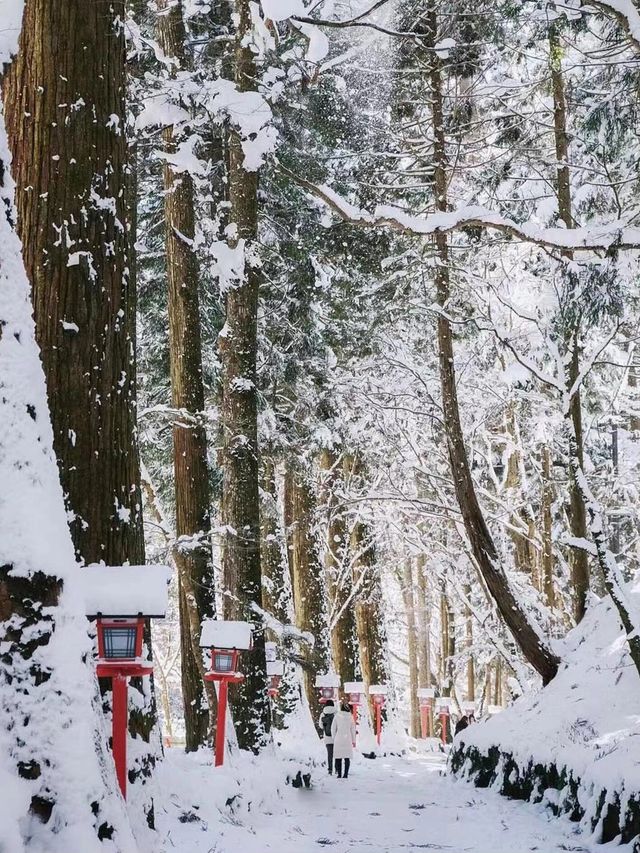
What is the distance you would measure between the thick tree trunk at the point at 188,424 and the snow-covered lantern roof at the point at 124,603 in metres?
6.20

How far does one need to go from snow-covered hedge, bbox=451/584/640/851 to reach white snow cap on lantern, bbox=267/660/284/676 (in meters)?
3.63

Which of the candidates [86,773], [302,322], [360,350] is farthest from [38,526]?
[360,350]

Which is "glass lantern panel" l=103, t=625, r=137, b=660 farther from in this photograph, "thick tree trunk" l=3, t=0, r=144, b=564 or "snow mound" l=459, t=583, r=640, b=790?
"snow mound" l=459, t=583, r=640, b=790

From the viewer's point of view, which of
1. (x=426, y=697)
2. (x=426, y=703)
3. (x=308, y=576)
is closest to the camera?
(x=308, y=576)

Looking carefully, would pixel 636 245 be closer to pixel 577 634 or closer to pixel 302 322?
pixel 577 634

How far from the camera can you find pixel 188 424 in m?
11.2

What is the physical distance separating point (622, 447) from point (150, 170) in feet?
48.6

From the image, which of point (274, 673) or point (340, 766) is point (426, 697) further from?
point (340, 766)

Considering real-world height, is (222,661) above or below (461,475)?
below

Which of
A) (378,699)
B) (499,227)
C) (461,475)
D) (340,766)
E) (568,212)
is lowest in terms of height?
(340,766)

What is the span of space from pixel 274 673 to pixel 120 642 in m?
12.0

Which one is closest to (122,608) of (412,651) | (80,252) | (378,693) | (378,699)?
(80,252)

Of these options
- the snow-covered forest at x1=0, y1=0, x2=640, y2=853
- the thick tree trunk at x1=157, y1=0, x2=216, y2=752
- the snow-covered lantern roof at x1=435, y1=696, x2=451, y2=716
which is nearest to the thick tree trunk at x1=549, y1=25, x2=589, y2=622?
the snow-covered forest at x1=0, y1=0, x2=640, y2=853

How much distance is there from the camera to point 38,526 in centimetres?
306
